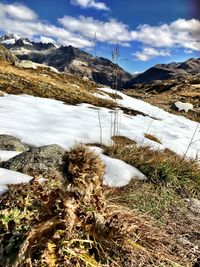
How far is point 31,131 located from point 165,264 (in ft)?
19.3

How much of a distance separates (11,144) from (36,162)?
5.52 ft

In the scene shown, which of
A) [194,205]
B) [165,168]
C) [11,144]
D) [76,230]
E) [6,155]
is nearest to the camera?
[76,230]

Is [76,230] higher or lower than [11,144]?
higher

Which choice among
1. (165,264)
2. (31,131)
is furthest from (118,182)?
(31,131)

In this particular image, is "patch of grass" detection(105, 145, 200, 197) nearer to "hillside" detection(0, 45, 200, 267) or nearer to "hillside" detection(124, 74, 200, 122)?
"hillside" detection(0, 45, 200, 267)

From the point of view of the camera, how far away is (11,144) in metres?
7.40

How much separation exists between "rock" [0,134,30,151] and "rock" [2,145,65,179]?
1.17 metres

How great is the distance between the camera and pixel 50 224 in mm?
3312

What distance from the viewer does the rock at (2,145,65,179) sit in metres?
5.61

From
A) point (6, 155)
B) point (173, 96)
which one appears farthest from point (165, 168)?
point (173, 96)

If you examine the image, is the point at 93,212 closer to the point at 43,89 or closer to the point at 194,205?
the point at 194,205

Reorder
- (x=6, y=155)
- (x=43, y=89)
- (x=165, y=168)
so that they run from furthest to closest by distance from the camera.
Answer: (x=43, y=89) → (x=165, y=168) → (x=6, y=155)

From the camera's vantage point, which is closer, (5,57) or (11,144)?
(11,144)

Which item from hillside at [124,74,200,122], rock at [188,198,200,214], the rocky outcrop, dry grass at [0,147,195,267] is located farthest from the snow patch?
the rocky outcrop
